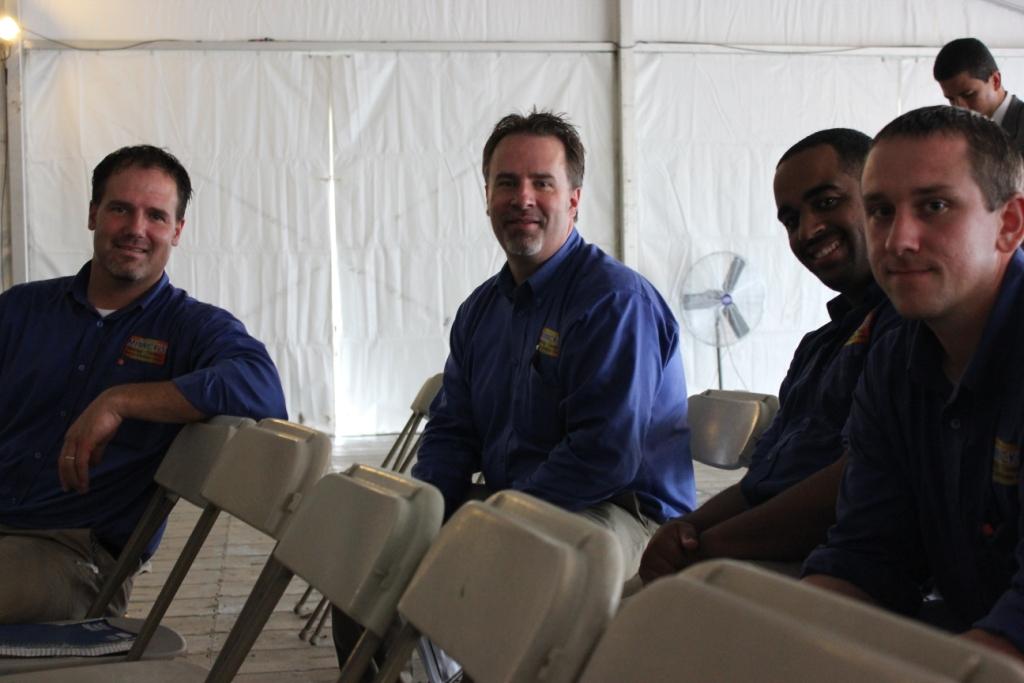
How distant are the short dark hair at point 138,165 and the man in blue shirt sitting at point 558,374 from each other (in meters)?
0.79

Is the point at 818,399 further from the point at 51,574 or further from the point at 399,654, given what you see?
the point at 51,574

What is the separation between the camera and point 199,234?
7.96m

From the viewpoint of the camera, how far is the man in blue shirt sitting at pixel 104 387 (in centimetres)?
222

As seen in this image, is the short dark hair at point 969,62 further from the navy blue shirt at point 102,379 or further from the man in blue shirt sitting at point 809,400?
the navy blue shirt at point 102,379

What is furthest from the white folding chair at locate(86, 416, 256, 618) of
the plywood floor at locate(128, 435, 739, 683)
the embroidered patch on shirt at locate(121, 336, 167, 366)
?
the plywood floor at locate(128, 435, 739, 683)

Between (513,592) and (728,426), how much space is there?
155 centimetres

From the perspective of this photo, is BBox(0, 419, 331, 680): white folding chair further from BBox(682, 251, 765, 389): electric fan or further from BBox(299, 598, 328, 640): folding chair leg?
BBox(682, 251, 765, 389): electric fan

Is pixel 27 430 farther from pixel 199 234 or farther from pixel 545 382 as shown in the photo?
pixel 199 234

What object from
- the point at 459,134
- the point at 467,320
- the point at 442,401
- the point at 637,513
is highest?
the point at 459,134

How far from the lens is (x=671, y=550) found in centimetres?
196

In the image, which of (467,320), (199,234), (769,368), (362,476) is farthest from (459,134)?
(362,476)

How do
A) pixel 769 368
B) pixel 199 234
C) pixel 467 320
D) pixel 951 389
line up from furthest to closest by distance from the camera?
pixel 769 368, pixel 199 234, pixel 467 320, pixel 951 389

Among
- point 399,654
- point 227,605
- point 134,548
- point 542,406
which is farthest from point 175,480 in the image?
point 227,605

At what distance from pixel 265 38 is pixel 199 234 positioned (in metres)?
1.58
